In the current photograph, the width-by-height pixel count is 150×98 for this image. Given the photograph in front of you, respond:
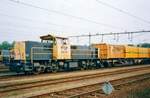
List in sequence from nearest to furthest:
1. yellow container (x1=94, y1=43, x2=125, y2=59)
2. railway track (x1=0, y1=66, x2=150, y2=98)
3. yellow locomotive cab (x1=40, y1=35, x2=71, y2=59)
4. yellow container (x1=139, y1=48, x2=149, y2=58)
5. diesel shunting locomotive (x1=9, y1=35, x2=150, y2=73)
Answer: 1. railway track (x1=0, y1=66, x2=150, y2=98)
2. diesel shunting locomotive (x1=9, y1=35, x2=150, y2=73)
3. yellow locomotive cab (x1=40, y1=35, x2=71, y2=59)
4. yellow container (x1=94, y1=43, x2=125, y2=59)
5. yellow container (x1=139, y1=48, x2=149, y2=58)

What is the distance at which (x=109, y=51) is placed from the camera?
28.9 meters

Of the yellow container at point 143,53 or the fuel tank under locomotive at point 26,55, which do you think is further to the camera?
the yellow container at point 143,53

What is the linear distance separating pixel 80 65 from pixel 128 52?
11.5 metres

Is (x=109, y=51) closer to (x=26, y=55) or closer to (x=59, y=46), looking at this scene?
(x=59, y=46)

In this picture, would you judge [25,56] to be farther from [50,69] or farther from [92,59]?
[92,59]

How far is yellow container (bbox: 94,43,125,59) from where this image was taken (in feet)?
93.6

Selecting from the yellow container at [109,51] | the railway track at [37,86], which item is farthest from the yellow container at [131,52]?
the railway track at [37,86]

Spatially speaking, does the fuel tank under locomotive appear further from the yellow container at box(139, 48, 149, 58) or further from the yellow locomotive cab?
the yellow container at box(139, 48, 149, 58)

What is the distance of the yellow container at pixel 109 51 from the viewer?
28.5 metres

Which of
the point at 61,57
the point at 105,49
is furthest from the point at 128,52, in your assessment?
the point at 61,57

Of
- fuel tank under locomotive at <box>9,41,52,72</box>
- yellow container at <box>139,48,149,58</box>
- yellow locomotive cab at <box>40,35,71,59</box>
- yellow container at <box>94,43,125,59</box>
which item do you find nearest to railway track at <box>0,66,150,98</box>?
fuel tank under locomotive at <box>9,41,52,72</box>

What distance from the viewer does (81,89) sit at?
11.7m

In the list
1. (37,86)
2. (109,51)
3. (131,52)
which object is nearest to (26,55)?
(37,86)

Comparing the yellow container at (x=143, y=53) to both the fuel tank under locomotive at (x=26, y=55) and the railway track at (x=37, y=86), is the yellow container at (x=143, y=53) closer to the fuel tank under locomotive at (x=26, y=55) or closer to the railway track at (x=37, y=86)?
the fuel tank under locomotive at (x=26, y=55)
